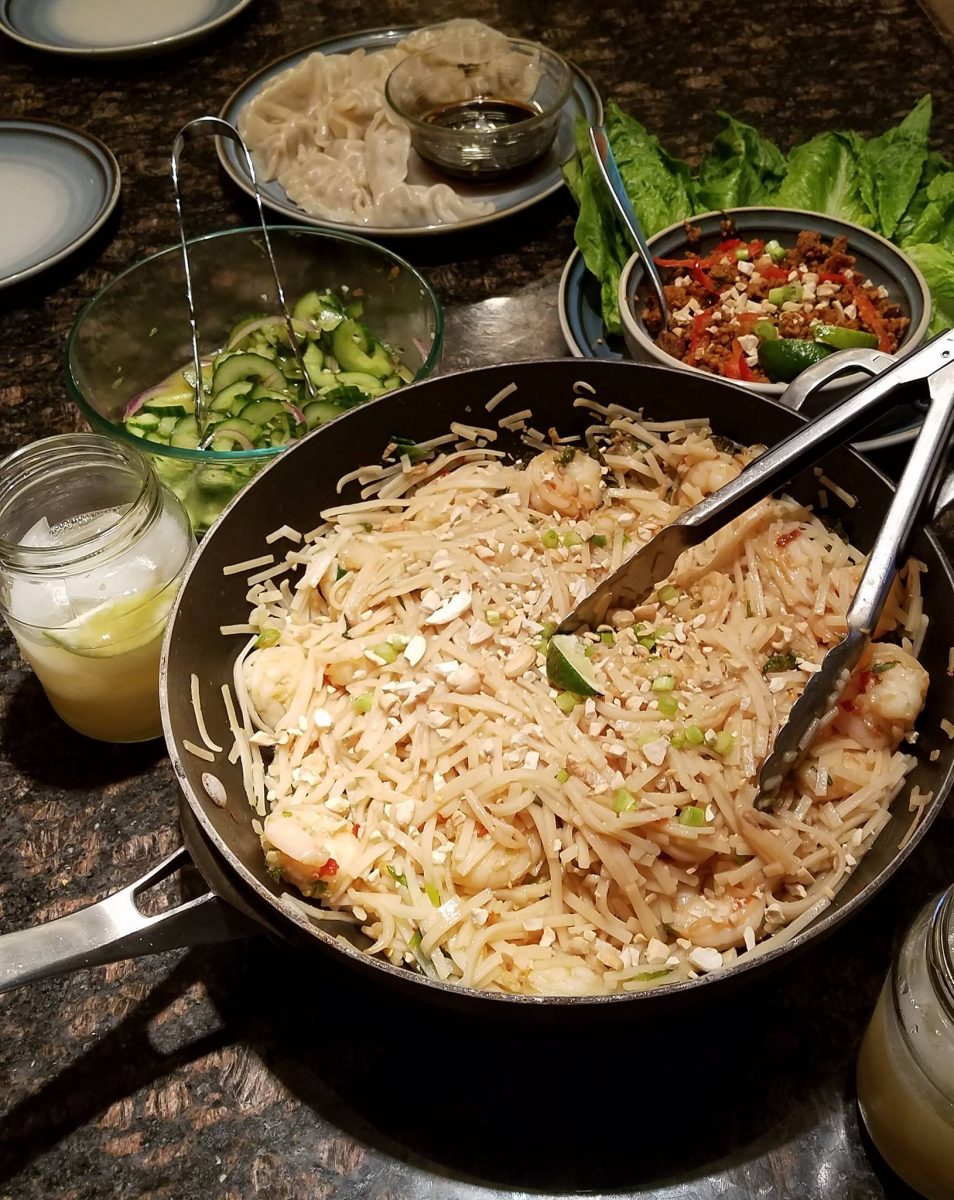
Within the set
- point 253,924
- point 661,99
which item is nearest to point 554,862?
point 253,924

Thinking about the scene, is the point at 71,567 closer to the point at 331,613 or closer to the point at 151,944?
the point at 331,613

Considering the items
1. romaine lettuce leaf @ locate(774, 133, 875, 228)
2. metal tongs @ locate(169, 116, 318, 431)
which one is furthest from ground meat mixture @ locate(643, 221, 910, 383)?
metal tongs @ locate(169, 116, 318, 431)

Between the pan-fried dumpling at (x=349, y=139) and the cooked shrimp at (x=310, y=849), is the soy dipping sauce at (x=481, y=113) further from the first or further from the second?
the cooked shrimp at (x=310, y=849)

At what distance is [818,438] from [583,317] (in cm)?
108

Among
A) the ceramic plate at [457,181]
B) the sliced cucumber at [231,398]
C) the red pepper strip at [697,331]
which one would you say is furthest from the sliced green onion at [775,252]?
the sliced cucumber at [231,398]

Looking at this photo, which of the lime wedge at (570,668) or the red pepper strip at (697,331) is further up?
the red pepper strip at (697,331)

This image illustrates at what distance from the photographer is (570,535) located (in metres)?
1.62

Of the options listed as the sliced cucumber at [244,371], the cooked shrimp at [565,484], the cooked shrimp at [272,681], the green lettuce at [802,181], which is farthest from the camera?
the green lettuce at [802,181]

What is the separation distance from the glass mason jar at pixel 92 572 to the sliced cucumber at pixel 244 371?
54 centimetres

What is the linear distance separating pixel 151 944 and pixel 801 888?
2.73ft

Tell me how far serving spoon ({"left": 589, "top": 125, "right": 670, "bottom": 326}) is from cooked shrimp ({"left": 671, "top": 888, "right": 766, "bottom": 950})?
1.39 m

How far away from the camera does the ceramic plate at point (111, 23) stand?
3.21 metres

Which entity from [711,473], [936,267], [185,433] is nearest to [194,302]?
[185,433]

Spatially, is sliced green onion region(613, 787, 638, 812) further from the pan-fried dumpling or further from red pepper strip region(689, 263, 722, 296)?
the pan-fried dumpling
